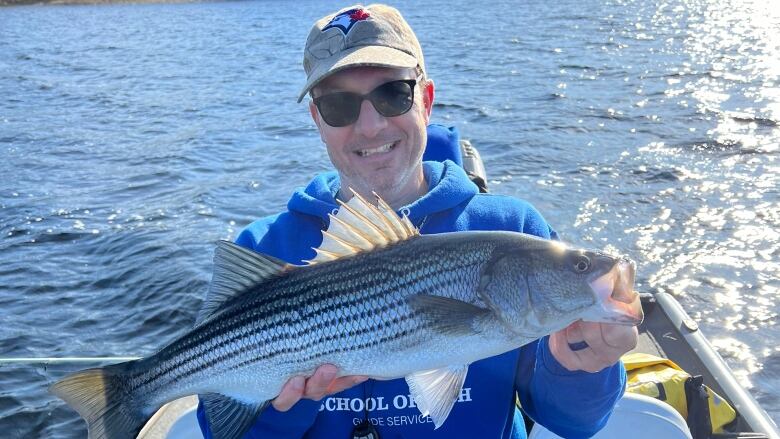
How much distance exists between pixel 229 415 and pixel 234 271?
0.66m

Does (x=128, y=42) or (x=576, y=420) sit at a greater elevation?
(x=576, y=420)

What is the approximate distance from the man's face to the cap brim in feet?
0.23

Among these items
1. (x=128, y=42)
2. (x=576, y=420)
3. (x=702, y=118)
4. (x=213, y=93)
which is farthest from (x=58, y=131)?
(x=128, y=42)

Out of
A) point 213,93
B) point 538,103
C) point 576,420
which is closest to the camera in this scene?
point 576,420

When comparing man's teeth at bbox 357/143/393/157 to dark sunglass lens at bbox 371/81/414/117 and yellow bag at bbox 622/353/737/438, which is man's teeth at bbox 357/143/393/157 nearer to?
dark sunglass lens at bbox 371/81/414/117

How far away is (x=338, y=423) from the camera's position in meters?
3.71

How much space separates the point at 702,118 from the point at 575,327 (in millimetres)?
14205

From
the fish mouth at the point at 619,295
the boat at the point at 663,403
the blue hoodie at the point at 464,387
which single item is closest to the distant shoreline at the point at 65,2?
the boat at the point at 663,403

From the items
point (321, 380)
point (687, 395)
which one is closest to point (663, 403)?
point (687, 395)

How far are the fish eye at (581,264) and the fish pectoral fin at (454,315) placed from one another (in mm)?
403

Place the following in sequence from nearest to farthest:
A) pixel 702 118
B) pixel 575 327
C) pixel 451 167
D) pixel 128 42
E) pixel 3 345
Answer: pixel 575 327 → pixel 451 167 → pixel 3 345 → pixel 702 118 → pixel 128 42

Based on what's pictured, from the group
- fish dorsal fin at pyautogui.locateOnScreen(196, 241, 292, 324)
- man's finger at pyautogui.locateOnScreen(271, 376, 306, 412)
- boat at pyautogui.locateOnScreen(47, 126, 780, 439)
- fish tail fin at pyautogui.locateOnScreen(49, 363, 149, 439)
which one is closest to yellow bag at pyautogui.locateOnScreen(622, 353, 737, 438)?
boat at pyautogui.locateOnScreen(47, 126, 780, 439)

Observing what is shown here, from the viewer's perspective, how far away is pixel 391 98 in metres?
3.93

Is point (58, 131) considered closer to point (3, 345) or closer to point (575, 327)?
point (3, 345)
